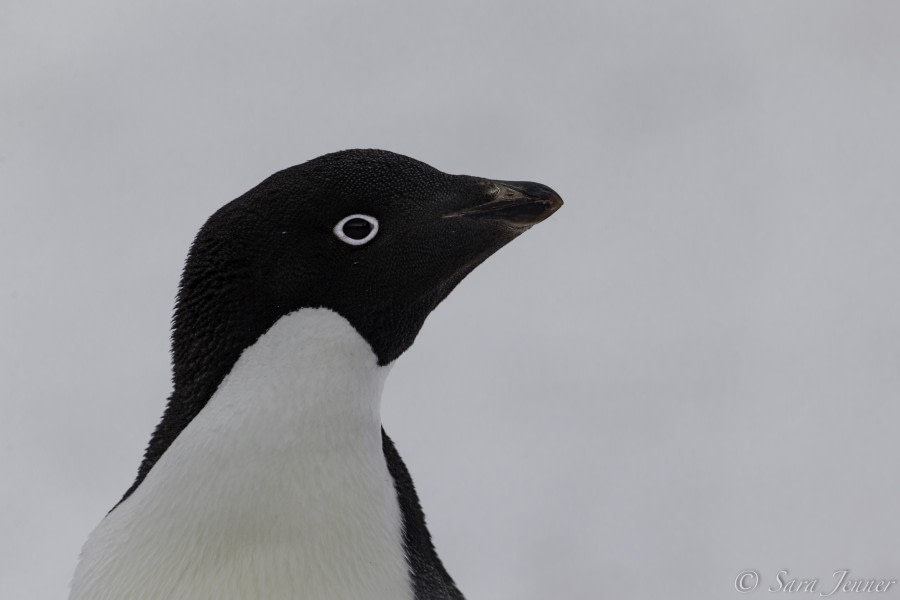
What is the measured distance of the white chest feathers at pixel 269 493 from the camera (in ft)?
4.39

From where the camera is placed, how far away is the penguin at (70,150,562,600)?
1341 mm

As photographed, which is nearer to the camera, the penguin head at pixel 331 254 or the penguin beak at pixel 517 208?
the penguin head at pixel 331 254

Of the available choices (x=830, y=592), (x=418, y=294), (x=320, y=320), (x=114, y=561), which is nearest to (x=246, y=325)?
(x=320, y=320)

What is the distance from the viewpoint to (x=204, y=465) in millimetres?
1335

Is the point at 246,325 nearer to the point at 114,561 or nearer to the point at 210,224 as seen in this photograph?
the point at 210,224

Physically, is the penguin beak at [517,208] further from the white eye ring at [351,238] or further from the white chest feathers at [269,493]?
the white chest feathers at [269,493]

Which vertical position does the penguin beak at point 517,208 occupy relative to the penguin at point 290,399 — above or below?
above

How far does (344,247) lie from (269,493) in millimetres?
325

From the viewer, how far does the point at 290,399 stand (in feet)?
4.40

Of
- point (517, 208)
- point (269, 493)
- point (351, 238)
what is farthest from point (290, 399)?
point (517, 208)

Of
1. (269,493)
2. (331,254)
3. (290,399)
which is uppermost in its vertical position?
(331,254)

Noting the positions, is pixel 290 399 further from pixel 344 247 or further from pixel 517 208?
pixel 517 208

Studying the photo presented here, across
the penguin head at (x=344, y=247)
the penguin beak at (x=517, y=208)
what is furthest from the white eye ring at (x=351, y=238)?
the penguin beak at (x=517, y=208)

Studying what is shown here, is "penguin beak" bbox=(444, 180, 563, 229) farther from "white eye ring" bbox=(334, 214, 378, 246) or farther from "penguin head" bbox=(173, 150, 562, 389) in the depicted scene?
"white eye ring" bbox=(334, 214, 378, 246)
